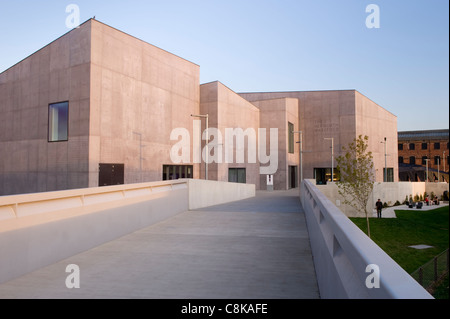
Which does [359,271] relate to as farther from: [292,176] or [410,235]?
[292,176]

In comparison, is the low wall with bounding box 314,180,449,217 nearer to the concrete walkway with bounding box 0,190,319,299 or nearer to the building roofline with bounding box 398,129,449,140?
the concrete walkway with bounding box 0,190,319,299

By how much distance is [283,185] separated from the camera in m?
44.4

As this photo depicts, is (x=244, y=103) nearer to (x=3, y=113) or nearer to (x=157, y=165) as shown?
(x=157, y=165)

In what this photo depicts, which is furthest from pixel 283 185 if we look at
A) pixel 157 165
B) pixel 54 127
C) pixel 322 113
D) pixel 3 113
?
pixel 3 113

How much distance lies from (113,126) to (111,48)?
5.89m

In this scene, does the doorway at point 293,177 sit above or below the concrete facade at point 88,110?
below

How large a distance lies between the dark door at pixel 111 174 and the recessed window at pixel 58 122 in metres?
3.65

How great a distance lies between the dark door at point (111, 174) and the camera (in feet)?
81.1

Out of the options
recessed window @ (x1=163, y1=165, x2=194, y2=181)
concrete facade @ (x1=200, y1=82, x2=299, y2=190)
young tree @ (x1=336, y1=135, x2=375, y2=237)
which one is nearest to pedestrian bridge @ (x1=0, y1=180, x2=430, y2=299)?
young tree @ (x1=336, y1=135, x2=375, y2=237)

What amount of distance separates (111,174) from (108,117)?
13.9 ft

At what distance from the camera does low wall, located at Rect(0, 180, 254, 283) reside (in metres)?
5.93

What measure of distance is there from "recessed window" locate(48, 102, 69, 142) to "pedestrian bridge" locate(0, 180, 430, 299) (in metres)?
17.7

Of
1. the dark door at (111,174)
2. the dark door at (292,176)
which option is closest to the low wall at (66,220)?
the dark door at (111,174)

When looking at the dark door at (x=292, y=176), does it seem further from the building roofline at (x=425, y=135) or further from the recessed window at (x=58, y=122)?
the building roofline at (x=425, y=135)
